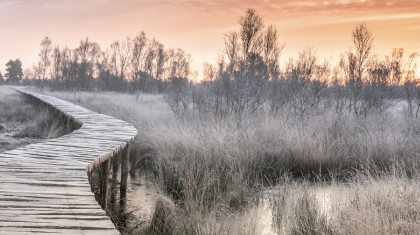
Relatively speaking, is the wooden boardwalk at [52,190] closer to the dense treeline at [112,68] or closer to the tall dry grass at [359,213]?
the tall dry grass at [359,213]

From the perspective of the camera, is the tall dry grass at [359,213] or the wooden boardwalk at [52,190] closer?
the wooden boardwalk at [52,190]

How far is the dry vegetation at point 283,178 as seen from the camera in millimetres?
2992

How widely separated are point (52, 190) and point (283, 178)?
398 cm

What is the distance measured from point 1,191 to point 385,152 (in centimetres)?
629

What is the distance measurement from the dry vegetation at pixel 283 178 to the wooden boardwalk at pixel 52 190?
42.3 inches

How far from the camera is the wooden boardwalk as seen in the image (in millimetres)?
1724

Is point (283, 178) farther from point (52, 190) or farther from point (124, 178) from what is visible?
point (52, 190)

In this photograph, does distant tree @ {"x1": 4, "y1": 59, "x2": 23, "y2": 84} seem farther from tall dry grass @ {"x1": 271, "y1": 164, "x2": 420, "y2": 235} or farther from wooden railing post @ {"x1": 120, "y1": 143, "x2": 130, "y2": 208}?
tall dry grass @ {"x1": 271, "y1": 164, "x2": 420, "y2": 235}

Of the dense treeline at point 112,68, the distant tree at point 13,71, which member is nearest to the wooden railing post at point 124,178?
the dense treeline at point 112,68

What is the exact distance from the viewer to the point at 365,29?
13.9 meters

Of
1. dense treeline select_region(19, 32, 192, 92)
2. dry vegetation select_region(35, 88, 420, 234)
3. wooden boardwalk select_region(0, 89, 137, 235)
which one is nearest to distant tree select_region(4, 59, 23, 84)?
dense treeline select_region(19, 32, 192, 92)

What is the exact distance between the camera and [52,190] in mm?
2324

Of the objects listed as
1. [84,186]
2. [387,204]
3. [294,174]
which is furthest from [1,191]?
[294,174]

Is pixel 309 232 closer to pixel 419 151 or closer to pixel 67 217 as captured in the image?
pixel 67 217
